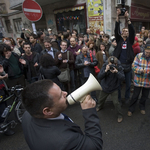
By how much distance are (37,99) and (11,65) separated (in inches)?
104

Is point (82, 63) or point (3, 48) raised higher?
point (3, 48)

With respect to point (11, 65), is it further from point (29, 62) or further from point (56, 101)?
point (56, 101)

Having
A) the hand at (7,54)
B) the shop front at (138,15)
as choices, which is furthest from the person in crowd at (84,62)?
the shop front at (138,15)

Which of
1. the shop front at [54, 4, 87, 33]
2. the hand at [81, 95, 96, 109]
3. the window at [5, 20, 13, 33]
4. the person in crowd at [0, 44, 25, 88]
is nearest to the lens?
the hand at [81, 95, 96, 109]

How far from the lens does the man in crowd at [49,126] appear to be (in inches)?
32.5

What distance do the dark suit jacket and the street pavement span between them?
5.23 ft

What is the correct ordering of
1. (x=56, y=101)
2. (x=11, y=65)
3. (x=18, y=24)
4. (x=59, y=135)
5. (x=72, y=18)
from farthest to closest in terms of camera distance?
(x=18, y=24)
(x=72, y=18)
(x=11, y=65)
(x=56, y=101)
(x=59, y=135)

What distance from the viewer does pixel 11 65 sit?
3107 millimetres

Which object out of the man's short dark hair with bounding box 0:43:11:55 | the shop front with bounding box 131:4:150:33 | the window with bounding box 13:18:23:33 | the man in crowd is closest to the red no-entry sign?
the man's short dark hair with bounding box 0:43:11:55

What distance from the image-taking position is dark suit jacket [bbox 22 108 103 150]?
2.67 feet

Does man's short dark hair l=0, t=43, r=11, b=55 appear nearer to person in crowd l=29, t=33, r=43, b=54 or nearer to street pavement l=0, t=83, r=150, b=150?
person in crowd l=29, t=33, r=43, b=54

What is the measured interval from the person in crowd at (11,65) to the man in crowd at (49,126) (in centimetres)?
246

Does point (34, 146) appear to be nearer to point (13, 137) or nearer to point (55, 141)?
point (55, 141)

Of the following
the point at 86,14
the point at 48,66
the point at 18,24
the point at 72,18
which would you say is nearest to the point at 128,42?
the point at 48,66
